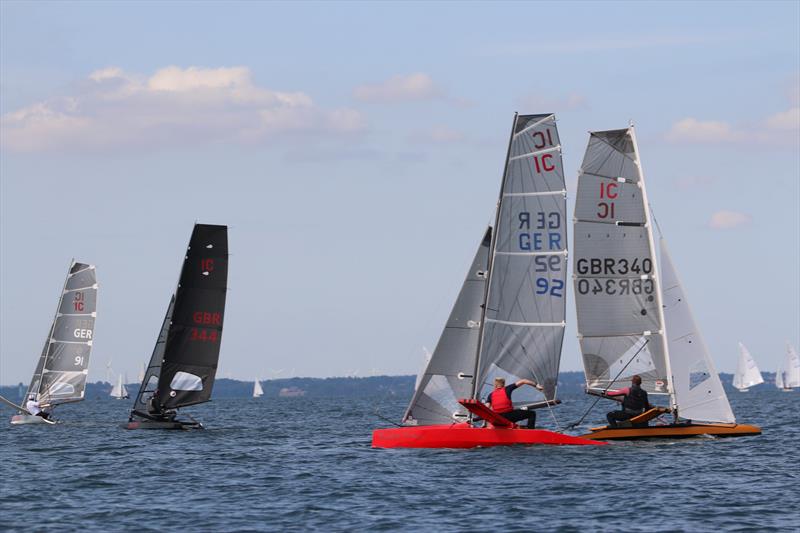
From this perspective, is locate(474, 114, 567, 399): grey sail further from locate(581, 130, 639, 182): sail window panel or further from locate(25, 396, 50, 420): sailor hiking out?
locate(25, 396, 50, 420): sailor hiking out

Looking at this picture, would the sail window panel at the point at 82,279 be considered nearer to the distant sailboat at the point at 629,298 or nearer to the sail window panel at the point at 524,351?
the sail window panel at the point at 524,351

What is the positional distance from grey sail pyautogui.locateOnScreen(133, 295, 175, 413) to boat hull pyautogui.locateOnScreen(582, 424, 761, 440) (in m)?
15.8

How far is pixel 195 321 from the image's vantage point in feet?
132

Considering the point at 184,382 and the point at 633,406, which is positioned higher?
the point at 184,382

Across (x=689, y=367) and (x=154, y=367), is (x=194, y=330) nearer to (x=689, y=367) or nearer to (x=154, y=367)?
(x=154, y=367)

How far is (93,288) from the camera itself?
5028cm

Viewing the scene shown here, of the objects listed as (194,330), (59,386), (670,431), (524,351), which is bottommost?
(670,431)

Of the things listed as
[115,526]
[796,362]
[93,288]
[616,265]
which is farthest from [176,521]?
[796,362]

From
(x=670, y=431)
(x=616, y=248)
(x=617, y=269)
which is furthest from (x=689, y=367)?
(x=616, y=248)

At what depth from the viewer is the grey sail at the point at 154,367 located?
4119 centimetres

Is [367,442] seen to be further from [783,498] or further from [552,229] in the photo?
[783,498]

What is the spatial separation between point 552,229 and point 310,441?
12910 mm

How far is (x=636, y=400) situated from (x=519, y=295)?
3.93m

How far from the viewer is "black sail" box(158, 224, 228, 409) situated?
40.2 m
